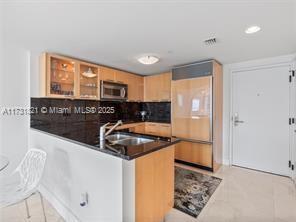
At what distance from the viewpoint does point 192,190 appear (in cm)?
241

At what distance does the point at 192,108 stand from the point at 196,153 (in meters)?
0.92

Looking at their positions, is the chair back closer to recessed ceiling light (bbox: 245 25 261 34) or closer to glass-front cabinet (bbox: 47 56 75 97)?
glass-front cabinet (bbox: 47 56 75 97)

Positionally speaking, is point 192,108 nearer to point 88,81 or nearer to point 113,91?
point 113,91

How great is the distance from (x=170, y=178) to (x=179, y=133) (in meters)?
1.80

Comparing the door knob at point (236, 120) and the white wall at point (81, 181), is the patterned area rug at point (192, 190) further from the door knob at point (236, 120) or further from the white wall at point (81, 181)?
the door knob at point (236, 120)

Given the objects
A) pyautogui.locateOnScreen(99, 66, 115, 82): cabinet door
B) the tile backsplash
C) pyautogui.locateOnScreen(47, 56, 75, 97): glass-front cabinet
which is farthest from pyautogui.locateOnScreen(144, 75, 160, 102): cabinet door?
pyautogui.locateOnScreen(47, 56, 75, 97): glass-front cabinet

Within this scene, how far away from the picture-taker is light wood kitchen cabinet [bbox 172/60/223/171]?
10.1 ft

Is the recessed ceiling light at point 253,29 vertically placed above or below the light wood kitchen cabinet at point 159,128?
above

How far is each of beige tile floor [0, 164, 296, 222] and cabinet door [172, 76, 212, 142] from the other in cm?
98

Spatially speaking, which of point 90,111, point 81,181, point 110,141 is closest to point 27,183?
point 81,181

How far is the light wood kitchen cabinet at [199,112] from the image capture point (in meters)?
3.09

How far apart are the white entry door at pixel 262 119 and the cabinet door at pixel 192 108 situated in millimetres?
765

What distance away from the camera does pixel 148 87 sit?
4480 mm

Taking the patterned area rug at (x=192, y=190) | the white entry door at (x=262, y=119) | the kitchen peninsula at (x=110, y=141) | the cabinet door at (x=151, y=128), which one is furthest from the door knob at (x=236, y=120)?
the cabinet door at (x=151, y=128)
